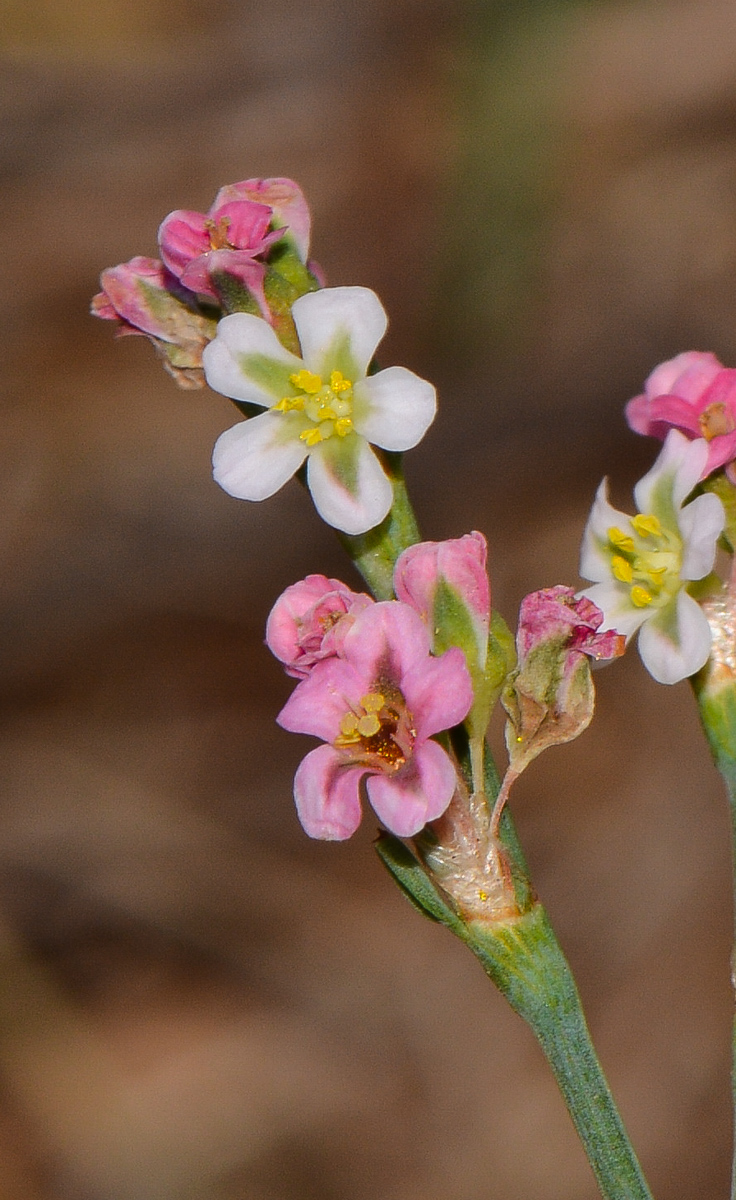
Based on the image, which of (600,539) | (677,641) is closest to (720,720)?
(677,641)

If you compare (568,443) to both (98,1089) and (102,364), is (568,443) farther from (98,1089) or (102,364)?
(98,1089)

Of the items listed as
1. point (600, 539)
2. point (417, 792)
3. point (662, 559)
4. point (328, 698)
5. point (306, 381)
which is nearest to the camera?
point (417, 792)

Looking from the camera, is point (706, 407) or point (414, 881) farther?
point (706, 407)

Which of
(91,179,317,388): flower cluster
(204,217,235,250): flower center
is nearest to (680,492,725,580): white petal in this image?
(91,179,317,388): flower cluster

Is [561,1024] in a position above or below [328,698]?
below

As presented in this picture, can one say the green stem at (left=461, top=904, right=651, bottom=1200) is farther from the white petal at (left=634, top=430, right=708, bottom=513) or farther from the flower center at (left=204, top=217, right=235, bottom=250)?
the flower center at (left=204, top=217, right=235, bottom=250)

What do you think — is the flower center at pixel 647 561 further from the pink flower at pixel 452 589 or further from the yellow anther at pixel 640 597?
the pink flower at pixel 452 589

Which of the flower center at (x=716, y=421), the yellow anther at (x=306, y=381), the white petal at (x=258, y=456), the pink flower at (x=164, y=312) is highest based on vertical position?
the pink flower at (x=164, y=312)

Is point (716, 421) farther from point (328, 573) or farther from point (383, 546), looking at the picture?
point (328, 573)

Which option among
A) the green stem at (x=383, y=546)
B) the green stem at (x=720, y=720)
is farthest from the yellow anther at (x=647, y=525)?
the green stem at (x=383, y=546)
